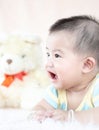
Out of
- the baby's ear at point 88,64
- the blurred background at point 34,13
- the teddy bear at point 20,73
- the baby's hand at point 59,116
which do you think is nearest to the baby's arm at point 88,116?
the baby's hand at point 59,116

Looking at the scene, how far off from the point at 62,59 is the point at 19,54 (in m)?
0.44

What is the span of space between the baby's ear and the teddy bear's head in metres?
0.44

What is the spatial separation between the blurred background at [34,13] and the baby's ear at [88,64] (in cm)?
74

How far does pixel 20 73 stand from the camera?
142 cm

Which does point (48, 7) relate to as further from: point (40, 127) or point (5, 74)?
point (40, 127)

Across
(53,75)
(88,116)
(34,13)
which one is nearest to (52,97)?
(53,75)

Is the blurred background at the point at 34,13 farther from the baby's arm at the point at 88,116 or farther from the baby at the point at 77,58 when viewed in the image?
the baby's arm at the point at 88,116

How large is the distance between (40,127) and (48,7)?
109 centimetres

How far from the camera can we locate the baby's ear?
100 centimetres

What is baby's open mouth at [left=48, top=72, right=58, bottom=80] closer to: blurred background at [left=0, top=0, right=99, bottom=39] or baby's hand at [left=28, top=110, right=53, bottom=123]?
baby's hand at [left=28, top=110, right=53, bottom=123]

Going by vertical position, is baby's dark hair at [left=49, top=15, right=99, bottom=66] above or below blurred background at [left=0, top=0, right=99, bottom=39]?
above

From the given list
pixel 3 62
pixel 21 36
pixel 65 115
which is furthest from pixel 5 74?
pixel 65 115

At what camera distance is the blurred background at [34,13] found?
68.2 inches

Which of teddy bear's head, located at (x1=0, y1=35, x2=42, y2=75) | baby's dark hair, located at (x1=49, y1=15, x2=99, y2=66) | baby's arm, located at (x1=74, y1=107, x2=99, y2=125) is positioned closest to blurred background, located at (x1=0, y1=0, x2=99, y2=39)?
teddy bear's head, located at (x1=0, y1=35, x2=42, y2=75)
